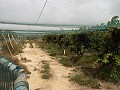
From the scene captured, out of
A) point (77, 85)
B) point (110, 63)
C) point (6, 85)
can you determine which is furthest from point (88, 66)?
point (6, 85)

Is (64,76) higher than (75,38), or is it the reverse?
(75,38)

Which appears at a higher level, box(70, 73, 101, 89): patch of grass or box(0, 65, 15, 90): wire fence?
box(0, 65, 15, 90): wire fence

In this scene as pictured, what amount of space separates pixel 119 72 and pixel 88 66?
14.5 ft

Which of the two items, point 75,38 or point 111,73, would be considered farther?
point 75,38

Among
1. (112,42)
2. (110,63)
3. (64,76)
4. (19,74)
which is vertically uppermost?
(19,74)

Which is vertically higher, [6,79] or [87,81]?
[6,79]

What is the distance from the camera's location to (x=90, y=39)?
1808cm

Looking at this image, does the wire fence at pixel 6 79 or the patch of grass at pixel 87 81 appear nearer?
the wire fence at pixel 6 79

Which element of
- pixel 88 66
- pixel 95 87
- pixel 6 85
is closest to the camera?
pixel 6 85

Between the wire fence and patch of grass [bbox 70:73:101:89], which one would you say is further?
patch of grass [bbox 70:73:101:89]

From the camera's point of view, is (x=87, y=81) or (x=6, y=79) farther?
(x=87, y=81)

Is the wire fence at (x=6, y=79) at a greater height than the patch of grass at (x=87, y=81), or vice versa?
the wire fence at (x=6, y=79)

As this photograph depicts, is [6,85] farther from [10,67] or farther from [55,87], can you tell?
[55,87]

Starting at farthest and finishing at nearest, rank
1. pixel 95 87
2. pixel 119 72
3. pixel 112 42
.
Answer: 1. pixel 112 42
2. pixel 119 72
3. pixel 95 87
